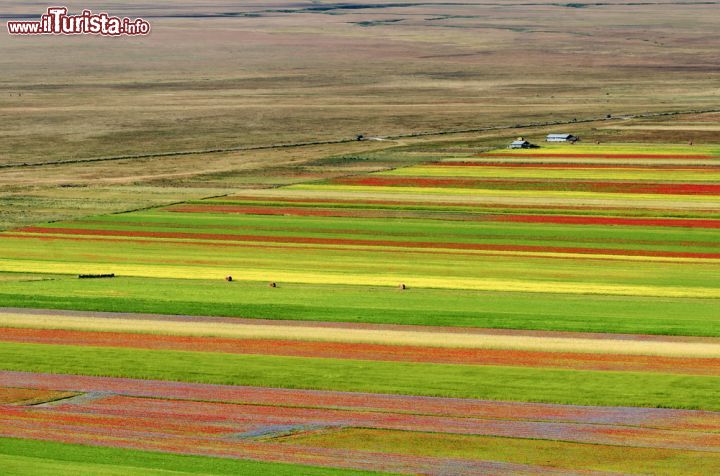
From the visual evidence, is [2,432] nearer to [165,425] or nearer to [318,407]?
[165,425]

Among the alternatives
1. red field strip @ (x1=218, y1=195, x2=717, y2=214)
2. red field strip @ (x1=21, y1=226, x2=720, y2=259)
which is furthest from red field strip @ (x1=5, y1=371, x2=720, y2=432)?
red field strip @ (x1=218, y1=195, x2=717, y2=214)

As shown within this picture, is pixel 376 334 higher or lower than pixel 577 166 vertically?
lower

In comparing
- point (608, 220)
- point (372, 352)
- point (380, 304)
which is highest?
point (608, 220)

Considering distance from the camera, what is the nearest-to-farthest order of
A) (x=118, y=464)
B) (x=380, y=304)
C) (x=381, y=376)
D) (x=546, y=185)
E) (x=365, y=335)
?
(x=118, y=464) → (x=381, y=376) → (x=365, y=335) → (x=380, y=304) → (x=546, y=185)

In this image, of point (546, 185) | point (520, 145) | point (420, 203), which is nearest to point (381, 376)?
point (420, 203)

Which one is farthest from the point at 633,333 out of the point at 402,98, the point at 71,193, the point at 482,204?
the point at 402,98

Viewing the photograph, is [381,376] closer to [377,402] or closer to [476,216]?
[377,402]
